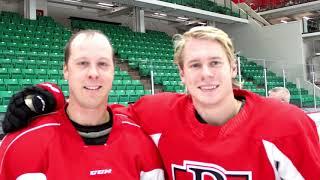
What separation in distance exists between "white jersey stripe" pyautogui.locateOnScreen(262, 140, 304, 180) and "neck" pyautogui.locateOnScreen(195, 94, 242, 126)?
215 mm

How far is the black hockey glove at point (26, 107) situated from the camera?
145cm

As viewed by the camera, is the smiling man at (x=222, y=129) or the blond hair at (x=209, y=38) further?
the blond hair at (x=209, y=38)

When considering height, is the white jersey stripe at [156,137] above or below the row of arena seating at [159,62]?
below

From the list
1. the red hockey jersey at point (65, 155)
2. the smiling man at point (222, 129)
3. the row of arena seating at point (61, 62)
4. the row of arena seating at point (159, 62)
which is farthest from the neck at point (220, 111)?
the row of arena seating at point (159, 62)

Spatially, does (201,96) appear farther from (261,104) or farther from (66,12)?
(66,12)

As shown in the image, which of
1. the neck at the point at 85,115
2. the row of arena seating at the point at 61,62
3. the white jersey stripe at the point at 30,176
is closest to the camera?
the white jersey stripe at the point at 30,176

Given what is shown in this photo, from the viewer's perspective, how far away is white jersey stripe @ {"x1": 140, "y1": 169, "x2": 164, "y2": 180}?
62.1 inches

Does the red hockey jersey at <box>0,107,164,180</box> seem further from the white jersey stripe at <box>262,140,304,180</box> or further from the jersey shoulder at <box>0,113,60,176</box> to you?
the white jersey stripe at <box>262,140,304,180</box>

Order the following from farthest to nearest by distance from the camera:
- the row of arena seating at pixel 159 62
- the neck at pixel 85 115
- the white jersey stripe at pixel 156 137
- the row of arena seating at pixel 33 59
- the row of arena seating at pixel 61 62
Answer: the row of arena seating at pixel 159 62, the row of arena seating at pixel 61 62, the row of arena seating at pixel 33 59, the white jersey stripe at pixel 156 137, the neck at pixel 85 115

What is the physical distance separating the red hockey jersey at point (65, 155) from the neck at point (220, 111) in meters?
0.29

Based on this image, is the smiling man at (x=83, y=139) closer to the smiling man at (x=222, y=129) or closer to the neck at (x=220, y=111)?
the smiling man at (x=222, y=129)

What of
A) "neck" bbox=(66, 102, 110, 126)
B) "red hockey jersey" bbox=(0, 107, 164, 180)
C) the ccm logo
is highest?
"neck" bbox=(66, 102, 110, 126)

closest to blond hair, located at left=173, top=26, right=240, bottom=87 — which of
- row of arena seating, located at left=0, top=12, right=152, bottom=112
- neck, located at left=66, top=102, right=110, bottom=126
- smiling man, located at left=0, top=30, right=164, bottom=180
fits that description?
smiling man, located at left=0, top=30, right=164, bottom=180

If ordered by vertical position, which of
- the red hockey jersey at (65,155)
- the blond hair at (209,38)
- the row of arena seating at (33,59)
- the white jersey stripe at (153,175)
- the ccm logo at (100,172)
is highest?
the row of arena seating at (33,59)
